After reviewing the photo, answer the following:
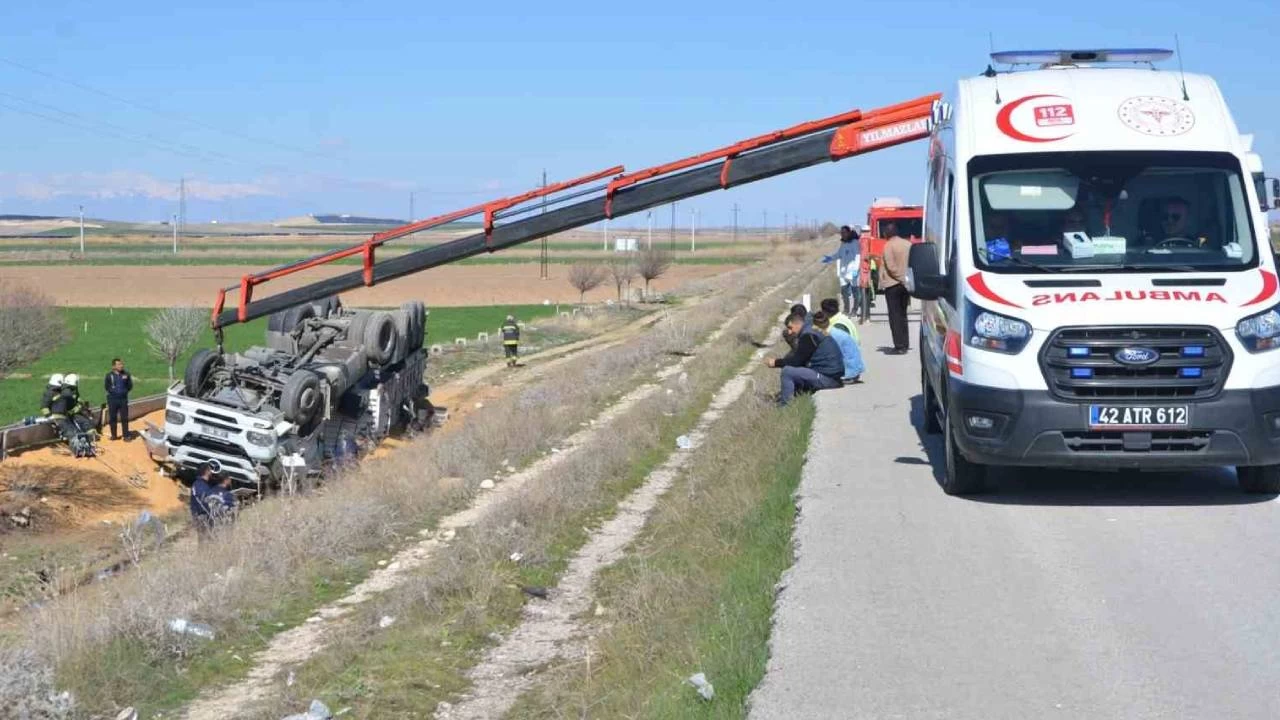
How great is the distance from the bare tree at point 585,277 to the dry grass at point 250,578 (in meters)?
48.0

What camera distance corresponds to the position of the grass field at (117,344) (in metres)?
35.0

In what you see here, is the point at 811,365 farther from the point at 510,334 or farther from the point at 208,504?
the point at 510,334

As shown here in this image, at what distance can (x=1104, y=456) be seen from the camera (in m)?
9.41

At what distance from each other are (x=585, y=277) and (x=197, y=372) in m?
48.6

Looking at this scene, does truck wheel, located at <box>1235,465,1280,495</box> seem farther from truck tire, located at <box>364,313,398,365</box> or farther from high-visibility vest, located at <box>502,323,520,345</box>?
high-visibility vest, located at <box>502,323,520,345</box>

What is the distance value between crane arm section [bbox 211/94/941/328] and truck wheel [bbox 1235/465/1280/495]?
699 centimetres

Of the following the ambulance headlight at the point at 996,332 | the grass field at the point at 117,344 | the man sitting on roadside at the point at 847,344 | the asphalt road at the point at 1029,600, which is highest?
the ambulance headlight at the point at 996,332

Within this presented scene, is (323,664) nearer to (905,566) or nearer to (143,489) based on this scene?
(905,566)

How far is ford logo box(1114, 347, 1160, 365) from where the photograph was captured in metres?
9.23

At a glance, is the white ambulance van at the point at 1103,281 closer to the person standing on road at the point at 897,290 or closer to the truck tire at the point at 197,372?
the person standing on road at the point at 897,290

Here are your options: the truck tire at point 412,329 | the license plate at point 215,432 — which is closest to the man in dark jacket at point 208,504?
the license plate at point 215,432

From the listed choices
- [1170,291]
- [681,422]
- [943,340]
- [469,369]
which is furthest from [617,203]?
[469,369]

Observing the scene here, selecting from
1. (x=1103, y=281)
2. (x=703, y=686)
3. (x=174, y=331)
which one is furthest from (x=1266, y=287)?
(x=174, y=331)

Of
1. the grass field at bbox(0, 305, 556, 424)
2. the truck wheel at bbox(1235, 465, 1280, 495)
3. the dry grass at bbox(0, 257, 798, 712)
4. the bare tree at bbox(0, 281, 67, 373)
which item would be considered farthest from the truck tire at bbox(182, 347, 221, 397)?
the truck wheel at bbox(1235, 465, 1280, 495)
